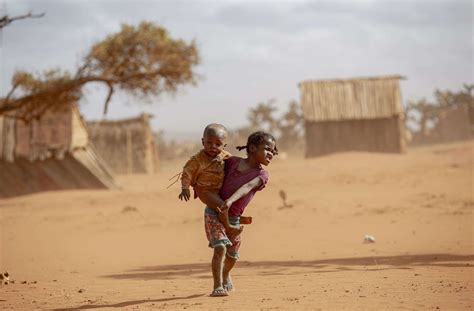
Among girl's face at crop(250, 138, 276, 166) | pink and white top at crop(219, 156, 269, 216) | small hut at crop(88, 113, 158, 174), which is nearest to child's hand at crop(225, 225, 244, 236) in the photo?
pink and white top at crop(219, 156, 269, 216)

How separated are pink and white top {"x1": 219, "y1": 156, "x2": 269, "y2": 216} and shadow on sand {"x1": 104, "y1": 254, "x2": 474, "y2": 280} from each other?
182cm

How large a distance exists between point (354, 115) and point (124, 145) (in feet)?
35.5

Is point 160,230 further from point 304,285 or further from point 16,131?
point 16,131

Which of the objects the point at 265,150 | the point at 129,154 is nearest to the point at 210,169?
the point at 265,150

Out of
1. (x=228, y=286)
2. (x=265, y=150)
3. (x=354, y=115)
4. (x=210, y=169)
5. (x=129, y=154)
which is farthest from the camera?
(x=354, y=115)

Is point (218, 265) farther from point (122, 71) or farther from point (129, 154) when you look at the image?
point (129, 154)

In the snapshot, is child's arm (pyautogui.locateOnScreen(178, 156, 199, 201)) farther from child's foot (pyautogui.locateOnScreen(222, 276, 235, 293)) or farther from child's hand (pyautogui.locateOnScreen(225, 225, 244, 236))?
child's foot (pyautogui.locateOnScreen(222, 276, 235, 293))

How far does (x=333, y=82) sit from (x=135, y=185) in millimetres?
12893

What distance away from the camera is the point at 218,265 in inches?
225

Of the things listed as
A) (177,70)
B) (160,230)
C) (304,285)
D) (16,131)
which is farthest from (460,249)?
(16,131)

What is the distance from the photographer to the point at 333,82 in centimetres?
3256

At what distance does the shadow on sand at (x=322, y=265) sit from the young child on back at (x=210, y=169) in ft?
6.41

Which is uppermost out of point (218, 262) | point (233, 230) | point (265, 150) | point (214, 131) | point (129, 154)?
point (129, 154)

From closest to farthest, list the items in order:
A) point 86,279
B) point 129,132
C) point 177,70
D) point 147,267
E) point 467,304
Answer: point 467,304 < point 86,279 < point 147,267 < point 177,70 < point 129,132
